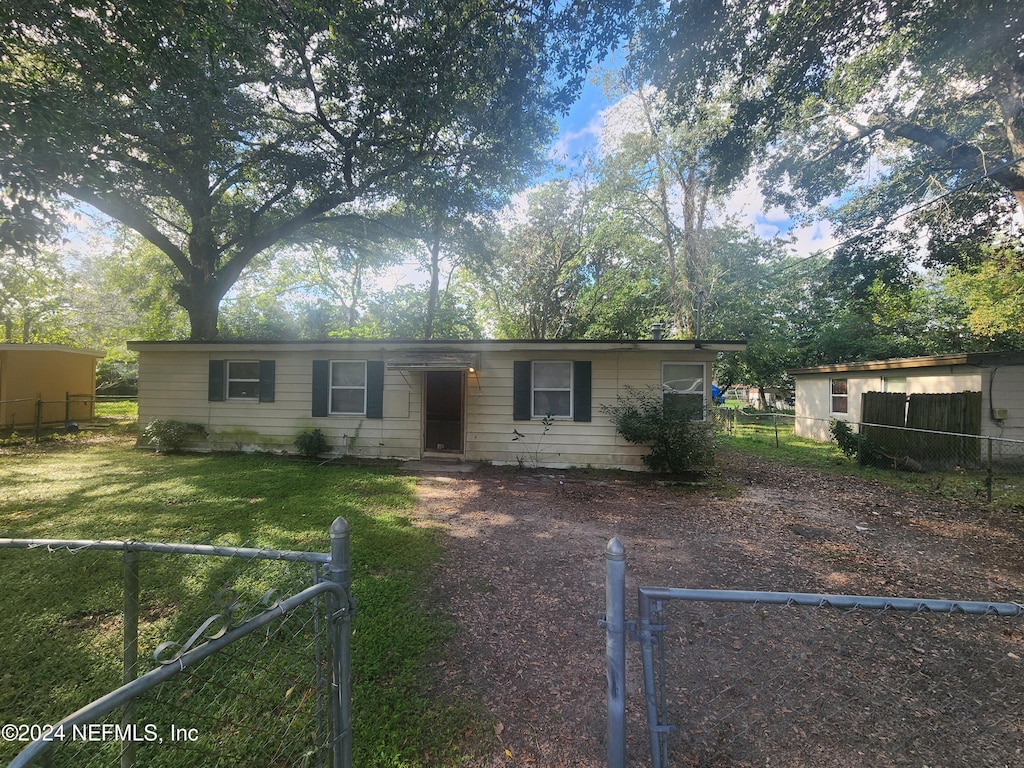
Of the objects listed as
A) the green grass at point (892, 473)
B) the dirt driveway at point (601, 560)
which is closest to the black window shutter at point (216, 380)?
the dirt driveway at point (601, 560)

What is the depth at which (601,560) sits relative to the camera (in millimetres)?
4141

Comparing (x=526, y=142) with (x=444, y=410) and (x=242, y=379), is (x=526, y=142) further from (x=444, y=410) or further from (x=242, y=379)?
(x=242, y=379)

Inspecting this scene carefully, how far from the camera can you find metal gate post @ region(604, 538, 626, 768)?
138 cm

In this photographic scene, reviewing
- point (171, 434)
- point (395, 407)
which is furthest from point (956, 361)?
point (171, 434)

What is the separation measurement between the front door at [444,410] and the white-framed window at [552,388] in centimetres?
264

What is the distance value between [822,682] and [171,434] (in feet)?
38.1

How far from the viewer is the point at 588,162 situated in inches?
704

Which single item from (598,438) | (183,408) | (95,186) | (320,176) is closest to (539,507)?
(598,438)

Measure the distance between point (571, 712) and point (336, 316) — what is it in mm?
24051

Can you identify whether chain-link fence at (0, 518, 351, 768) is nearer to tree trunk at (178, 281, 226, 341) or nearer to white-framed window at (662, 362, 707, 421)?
white-framed window at (662, 362, 707, 421)

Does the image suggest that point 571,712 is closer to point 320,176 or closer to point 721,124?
point 721,124

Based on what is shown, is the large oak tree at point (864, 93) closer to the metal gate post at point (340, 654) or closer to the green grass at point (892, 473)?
the green grass at point (892, 473)

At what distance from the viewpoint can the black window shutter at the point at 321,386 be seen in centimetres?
902

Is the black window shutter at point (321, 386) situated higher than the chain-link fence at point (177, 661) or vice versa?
the black window shutter at point (321, 386)
